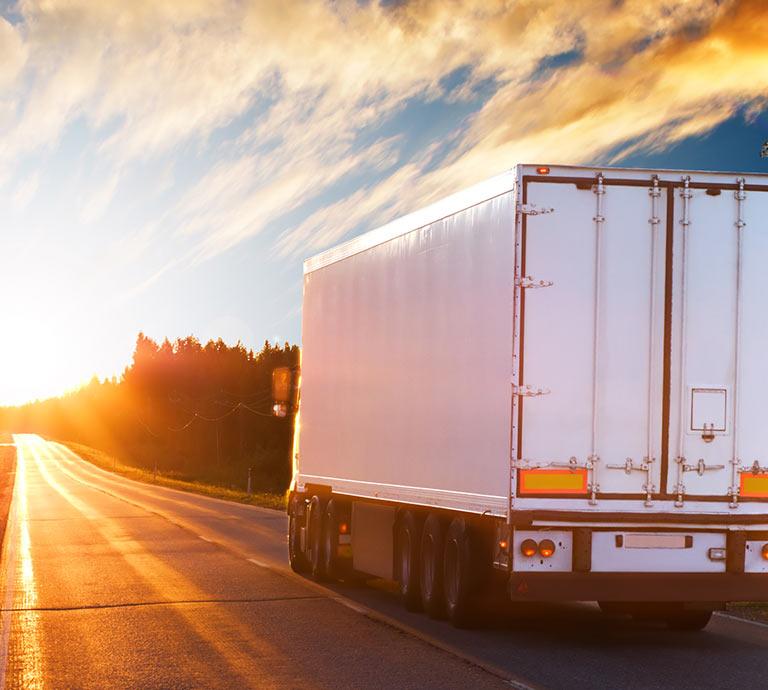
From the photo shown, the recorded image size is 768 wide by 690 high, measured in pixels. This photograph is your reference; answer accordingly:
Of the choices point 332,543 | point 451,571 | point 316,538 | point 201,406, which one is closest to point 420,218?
point 451,571

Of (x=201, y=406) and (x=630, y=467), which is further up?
(x=201, y=406)

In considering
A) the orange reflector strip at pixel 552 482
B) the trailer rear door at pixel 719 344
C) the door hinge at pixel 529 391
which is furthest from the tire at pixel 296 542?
the trailer rear door at pixel 719 344

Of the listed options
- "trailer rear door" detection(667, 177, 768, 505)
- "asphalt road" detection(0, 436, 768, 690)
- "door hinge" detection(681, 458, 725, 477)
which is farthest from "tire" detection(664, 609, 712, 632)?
"door hinge" detection(681, 458, 725, 477)

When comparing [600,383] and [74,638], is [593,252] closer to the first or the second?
[600,383]

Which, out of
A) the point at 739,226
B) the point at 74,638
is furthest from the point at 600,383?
the point at 74,638

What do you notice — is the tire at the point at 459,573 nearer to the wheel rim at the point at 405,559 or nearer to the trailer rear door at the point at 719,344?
the wheel rim at the point at 405,559

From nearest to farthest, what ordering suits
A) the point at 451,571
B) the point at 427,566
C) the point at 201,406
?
the point at 451,571, the point at 427,566, the point at 201,406

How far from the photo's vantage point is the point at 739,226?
11227mm

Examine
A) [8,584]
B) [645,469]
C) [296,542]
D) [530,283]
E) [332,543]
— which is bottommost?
[8,584]

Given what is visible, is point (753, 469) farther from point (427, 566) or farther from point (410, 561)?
point (410, 561)

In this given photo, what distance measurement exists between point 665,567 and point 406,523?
137 inches

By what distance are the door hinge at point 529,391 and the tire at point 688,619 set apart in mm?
3110

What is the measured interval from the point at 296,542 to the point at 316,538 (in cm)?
98

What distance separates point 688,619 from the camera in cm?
1265
